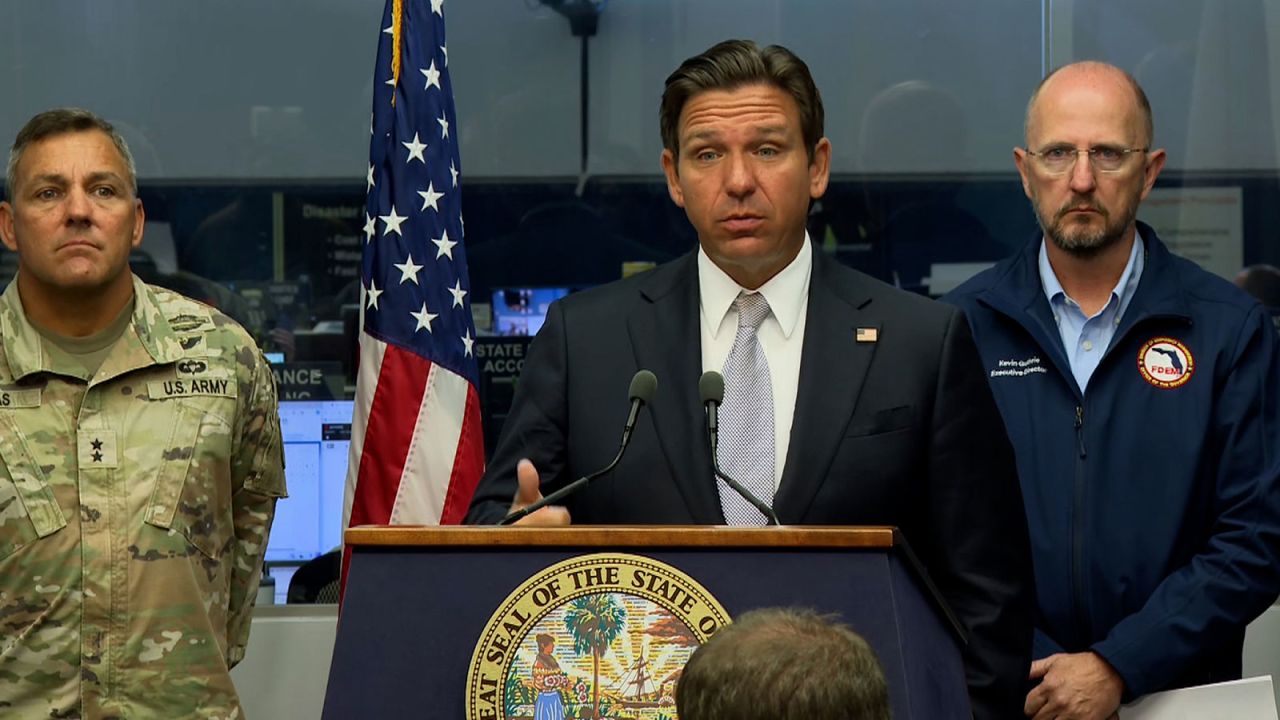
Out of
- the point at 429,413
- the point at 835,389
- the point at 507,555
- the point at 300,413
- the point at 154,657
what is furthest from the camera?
the point at 300,413

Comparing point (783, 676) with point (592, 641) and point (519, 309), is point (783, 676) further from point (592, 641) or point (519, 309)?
point (519, 309)

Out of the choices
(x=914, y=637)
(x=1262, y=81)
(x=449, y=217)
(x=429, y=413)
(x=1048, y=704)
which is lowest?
(x=1048, y=704)

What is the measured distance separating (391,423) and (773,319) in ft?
5.18

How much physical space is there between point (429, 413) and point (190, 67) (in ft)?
5.09

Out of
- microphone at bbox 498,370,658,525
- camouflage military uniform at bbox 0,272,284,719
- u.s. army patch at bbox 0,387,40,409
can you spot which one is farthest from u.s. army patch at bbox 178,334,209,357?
microphone at bbox 498,370,658,525

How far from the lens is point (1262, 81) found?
499 cm

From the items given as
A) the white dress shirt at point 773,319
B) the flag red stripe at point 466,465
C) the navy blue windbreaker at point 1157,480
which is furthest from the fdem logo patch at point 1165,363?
the flag red stripe at point 466,465

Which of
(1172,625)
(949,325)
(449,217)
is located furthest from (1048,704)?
(449,217)

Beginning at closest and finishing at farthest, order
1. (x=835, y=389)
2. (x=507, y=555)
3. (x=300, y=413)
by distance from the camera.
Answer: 1. (x=507, y=555)
2. (x=835, y=389)
3. (x=300, y=413)

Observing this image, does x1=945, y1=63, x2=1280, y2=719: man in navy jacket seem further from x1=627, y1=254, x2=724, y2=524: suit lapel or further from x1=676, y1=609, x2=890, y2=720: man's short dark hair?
x1=676, y1=609, x2=890, y2=720: man's short dark hair

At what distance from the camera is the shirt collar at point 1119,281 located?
3367mm

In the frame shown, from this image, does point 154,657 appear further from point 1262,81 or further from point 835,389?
point 1262,81

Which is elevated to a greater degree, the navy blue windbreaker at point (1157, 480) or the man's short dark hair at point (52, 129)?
the man's short dark hair at point (52, 129)

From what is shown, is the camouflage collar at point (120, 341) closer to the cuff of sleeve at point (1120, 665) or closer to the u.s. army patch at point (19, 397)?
the u.s. army patch at point (19, 397)
